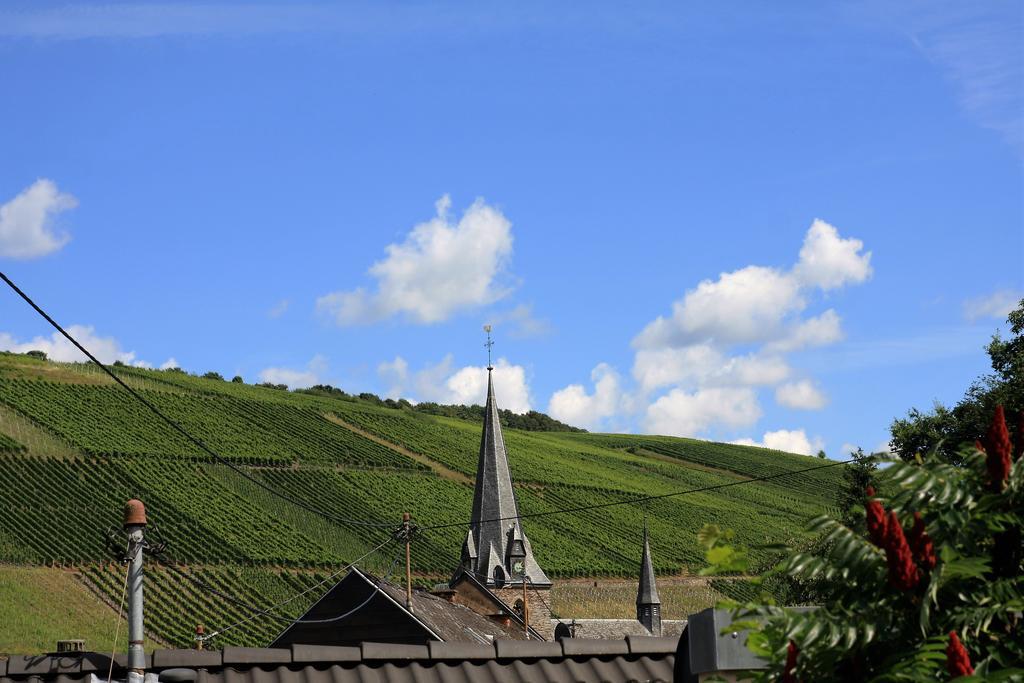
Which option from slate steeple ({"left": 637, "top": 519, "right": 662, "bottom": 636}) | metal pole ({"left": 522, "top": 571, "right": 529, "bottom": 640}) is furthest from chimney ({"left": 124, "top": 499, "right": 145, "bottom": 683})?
slate steeple ({"left": 637, "top": 519, "right": 662, "bottom": 636})

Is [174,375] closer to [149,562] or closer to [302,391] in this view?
[302,391]

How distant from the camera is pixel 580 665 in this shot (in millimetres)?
9734

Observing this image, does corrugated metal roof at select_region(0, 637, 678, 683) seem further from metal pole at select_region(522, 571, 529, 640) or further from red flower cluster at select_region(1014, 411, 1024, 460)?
metal pole at select_region(522, 571, 529, 640)

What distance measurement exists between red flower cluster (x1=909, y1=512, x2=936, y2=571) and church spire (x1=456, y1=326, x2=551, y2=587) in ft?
173

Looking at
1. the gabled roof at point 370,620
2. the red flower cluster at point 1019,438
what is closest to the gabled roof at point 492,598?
the gabled roof at point 370,620

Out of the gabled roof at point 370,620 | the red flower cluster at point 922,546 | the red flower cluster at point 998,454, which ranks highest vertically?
the gabled roof at point 370,620

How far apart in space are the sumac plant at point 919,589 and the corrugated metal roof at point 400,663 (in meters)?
4.72

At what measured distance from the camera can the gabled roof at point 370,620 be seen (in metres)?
38.8

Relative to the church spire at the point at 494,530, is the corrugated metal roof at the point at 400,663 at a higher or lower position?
lower

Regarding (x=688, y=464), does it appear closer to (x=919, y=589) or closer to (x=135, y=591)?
(x=135, y=591)

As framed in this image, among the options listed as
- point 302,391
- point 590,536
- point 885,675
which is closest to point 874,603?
point 885,675

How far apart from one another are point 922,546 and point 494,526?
55.8m

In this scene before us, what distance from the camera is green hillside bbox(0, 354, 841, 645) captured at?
6856 centimetres

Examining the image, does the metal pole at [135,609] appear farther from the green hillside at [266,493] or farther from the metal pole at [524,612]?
the green hillside at [266,493]
